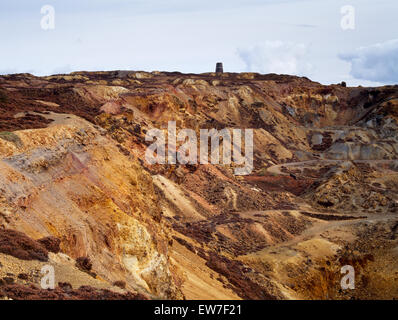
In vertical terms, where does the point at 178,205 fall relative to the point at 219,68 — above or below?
below

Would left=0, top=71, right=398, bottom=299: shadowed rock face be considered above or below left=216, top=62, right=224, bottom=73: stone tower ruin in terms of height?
below

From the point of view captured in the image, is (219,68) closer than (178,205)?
No

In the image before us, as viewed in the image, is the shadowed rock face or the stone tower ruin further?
the stone tower ruin

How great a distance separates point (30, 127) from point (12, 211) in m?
10.5

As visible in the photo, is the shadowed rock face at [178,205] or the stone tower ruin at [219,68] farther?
the stone tower ruin at [219,68]

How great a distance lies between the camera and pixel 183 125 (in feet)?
205

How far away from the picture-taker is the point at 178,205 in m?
42.7

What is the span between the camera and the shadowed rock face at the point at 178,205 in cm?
1825

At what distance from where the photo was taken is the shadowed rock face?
18.2m

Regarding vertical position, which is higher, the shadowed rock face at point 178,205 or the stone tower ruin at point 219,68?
the stone tower ruin at point 219,68
